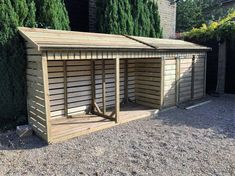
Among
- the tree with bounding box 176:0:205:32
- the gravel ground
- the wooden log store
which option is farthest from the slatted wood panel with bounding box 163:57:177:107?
the tree with bounding box 176:0:205:32

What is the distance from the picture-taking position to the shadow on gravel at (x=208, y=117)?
5.19m

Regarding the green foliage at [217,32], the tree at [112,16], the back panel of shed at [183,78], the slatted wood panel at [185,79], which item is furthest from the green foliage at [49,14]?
the green foliage at [217,32]

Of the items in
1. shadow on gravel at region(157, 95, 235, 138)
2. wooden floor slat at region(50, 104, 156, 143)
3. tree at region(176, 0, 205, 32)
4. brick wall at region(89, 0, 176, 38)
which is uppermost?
tree at region(176, 0, 205, 32)

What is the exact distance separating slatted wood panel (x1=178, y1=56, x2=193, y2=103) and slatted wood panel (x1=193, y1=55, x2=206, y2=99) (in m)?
0.34

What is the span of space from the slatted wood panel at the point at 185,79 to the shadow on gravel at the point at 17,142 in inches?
181

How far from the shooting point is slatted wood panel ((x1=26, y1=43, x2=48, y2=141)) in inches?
164

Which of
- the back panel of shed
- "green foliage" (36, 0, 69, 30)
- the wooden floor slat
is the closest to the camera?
the wooden floor slat

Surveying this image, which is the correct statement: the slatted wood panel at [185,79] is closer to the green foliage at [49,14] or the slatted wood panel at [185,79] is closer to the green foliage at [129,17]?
the green foliage at [129,17]

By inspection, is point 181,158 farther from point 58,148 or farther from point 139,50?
point 139,50

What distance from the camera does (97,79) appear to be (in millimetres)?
6223

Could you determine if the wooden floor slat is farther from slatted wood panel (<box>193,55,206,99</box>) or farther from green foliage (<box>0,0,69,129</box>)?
slatted wood panel (<box>193,55,206,99</box>)

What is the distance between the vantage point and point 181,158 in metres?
3.66

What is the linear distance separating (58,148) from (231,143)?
3.24 metres

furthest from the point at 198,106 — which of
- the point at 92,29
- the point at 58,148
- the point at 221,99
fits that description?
the point at 58,148
